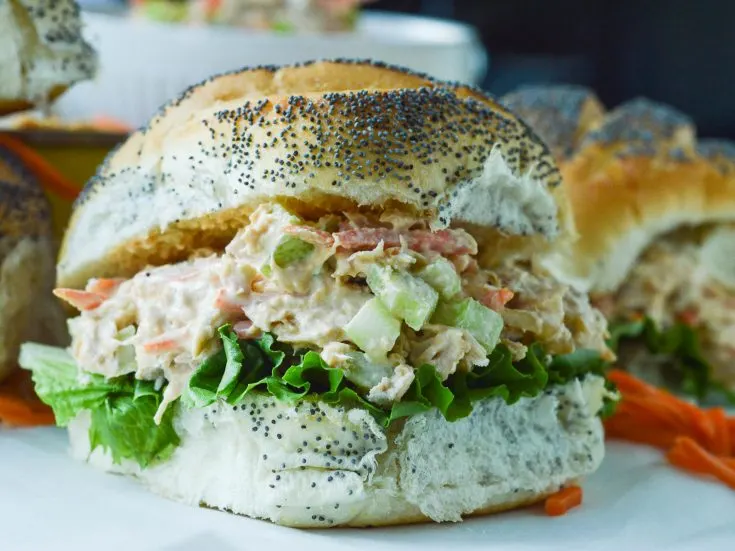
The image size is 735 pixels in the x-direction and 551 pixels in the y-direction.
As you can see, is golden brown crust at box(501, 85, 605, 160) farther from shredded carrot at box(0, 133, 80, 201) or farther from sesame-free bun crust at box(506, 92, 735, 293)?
shredded carrot at box(0, 133, 80, 201)

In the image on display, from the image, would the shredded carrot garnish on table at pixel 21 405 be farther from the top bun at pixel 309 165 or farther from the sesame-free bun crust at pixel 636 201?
the sesame-free bun crust at pixel 636 201

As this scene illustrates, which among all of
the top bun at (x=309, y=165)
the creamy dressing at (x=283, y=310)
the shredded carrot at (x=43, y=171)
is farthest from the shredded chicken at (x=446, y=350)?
the shredded carrot at (x=43, y=171)

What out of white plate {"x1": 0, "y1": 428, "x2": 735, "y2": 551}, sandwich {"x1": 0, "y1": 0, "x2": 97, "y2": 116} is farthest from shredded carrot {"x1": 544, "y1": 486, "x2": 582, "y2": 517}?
sandwich {"x1": 0, "y1": 0, "x2": 97, "y2": 116}

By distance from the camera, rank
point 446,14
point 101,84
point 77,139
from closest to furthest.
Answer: point 77,139 < point 101,84 < point 446,14

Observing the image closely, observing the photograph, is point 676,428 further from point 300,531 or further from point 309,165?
point 309,165

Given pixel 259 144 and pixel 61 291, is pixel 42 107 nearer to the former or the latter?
pixel 61 291

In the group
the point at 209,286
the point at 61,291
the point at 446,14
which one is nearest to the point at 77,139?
the point at 61,291

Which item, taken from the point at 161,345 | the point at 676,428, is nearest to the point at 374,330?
the point at 161,345
